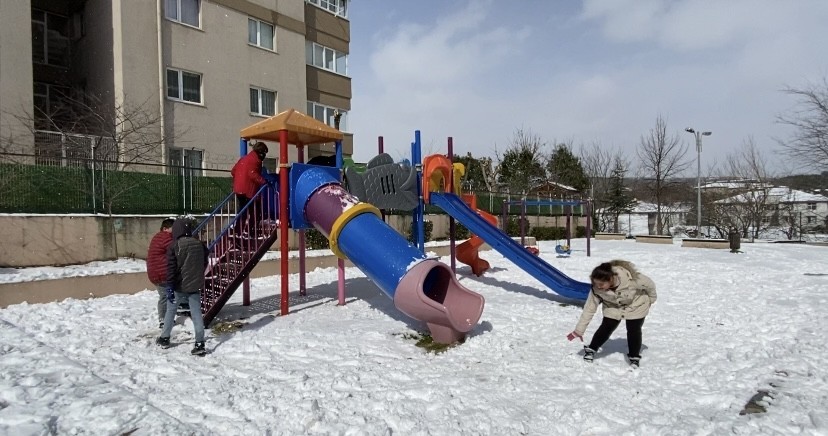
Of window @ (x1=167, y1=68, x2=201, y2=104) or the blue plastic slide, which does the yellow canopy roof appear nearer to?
the blue plastic slide

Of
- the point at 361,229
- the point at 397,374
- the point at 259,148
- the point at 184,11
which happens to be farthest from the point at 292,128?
the point at 184,11

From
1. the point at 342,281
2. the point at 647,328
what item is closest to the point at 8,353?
the point at 342,281

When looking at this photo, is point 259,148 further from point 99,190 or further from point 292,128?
point 99,190

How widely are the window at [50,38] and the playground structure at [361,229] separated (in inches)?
602

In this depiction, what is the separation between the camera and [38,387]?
165 inches

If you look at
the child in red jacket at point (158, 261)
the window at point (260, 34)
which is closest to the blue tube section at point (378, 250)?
the child in red jacket at point (158, 261)

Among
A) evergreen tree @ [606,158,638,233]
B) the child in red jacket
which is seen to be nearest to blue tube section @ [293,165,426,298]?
the child in red jacket

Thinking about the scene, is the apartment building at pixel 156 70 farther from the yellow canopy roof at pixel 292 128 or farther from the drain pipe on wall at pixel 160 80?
the yellow canopy roof at pixel 292 128

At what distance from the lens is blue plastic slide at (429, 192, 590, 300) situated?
887cm

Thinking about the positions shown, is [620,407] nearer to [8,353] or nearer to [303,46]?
[8,353]

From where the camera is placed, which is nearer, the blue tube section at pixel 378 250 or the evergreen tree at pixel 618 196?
the blue tube section at pixel 378 250

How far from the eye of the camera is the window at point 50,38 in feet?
59.9

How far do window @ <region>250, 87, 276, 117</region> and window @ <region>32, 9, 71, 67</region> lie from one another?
6732mm

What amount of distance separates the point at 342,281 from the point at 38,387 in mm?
4774
